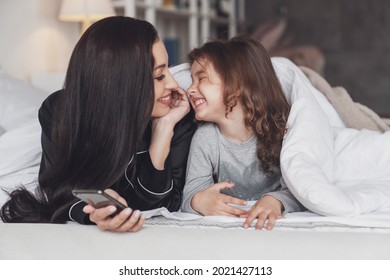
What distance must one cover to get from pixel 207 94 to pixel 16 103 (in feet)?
2.20

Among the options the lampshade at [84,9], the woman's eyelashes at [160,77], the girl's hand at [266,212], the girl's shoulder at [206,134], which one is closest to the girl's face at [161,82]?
the woman's eyelashes at [160,77]

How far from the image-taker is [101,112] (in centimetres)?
148

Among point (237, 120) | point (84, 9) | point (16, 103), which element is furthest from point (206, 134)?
point (84, 9)

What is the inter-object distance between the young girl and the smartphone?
403 millimetres

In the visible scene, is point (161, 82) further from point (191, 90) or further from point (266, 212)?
point (266, 212)

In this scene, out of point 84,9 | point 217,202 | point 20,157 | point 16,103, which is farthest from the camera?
point 84,9

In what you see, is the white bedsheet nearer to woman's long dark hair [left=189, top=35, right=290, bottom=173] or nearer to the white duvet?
the white duvet

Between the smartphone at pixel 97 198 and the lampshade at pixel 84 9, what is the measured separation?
6.35 feet

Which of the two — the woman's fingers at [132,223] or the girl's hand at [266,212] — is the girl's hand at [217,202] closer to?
the girl's hand at [266,212]

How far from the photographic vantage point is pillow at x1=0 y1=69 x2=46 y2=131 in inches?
75.2

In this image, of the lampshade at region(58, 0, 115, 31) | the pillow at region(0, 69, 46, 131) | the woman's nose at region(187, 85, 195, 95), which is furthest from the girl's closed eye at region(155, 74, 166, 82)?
the lampshade at region(58, 0, 115, 31)

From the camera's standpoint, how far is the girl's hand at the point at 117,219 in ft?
3.82
